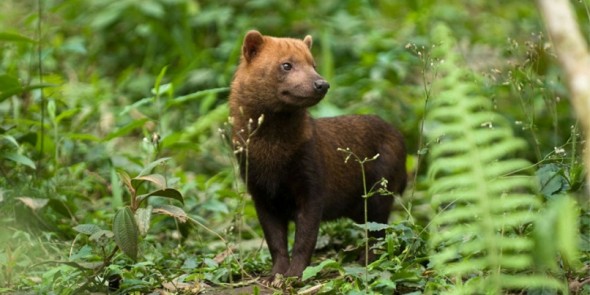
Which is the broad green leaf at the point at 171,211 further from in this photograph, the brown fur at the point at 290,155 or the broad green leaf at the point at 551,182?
the broad green leaf at the point at 551,182

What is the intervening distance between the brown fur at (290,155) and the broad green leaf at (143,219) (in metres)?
0.93

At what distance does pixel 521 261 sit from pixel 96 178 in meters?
5.55

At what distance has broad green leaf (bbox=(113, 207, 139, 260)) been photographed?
168 inches

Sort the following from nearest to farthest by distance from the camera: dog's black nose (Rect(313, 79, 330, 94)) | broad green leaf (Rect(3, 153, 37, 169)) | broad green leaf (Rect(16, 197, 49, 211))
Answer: dog's black nose (Rect(313, 79, 330, 94))
broad green leaf (Rect(16, 197, 49, 211))
broad green leaf (Rect(3, 153, 37, 169))

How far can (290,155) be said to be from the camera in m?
5.52

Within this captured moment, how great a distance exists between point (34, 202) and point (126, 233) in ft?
5.27

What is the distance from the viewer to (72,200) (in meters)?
6.48

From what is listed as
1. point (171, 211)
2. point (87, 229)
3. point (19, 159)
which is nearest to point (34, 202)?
point (19, 159)

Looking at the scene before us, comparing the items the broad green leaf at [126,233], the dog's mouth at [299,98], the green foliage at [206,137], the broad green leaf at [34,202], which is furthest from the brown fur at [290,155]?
the broad green leaf at [34,202]

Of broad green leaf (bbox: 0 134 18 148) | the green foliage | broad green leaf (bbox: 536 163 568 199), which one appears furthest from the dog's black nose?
broad green leaf (bbox: 0 134 18 148)

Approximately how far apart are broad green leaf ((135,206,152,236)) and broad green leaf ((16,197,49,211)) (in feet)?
4.86

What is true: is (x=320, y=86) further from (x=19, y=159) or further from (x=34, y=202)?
(x=19, y=159)

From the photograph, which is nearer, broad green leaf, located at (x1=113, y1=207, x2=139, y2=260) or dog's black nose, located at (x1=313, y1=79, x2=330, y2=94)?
broad green leaf, located at (x1=113, y1=207, x2=139, y2=260)

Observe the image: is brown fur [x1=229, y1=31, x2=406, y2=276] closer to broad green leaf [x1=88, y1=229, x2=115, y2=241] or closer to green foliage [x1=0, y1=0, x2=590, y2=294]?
green foliage [x1=0, y1=0, x2=590, y2=294]
